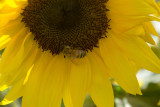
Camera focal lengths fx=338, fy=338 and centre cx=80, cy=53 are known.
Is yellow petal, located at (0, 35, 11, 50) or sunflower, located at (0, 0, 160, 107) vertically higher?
yellow petal, located at (0, 35, 11, 50)

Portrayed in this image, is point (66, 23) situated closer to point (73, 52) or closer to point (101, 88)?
point (73, 52)

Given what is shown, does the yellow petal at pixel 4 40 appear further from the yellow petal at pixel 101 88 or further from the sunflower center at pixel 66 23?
the yellow petal at pixel 101 88

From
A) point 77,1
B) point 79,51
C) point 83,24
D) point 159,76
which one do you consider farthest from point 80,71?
point 159,76

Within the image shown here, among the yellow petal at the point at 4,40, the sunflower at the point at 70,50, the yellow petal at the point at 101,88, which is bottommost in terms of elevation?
the yellow petal at the point at 101,88

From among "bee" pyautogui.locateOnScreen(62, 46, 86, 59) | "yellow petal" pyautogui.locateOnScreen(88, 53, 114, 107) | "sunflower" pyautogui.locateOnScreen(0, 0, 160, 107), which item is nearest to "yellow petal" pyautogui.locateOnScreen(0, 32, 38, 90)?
"sunflower" pyautogui.locateOnScreen(0, 0, 160, 107)

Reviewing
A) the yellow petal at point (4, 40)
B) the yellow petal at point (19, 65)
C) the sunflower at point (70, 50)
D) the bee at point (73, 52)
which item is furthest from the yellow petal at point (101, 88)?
the yellow petal at point (4, 40)

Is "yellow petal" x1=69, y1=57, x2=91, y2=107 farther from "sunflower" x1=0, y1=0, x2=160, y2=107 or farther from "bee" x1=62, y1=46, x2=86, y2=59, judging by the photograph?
"bee" x1=62, y1=46, x2=86, y2=59

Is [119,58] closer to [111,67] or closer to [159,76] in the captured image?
[111,67]

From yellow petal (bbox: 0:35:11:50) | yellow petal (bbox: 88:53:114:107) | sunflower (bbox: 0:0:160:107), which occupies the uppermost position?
yellow petal (bbox: 0:35:11:50)
